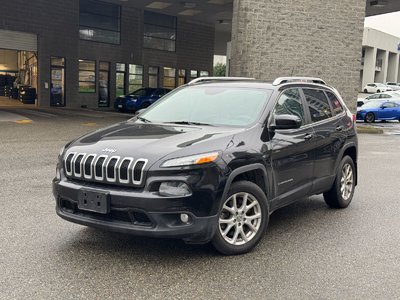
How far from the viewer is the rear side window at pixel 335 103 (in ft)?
A: 22.2

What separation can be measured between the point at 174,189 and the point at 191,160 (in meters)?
0.30

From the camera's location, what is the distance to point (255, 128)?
16.6ft

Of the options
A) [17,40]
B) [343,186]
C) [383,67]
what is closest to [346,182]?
[343,186]

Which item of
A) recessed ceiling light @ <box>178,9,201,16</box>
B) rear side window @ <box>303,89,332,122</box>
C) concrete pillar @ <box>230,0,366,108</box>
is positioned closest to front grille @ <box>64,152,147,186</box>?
rear side window @ <box>303,89,332,122</box>

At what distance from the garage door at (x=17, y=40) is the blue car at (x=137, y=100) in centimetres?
567

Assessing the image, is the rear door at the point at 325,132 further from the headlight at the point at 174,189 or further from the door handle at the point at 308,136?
the headlight at the point at 174,189

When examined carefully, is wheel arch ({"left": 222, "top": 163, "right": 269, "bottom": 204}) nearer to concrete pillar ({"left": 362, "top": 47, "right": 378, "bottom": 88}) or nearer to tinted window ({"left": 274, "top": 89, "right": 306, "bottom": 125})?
tinted window ({"left": 274, "top": 89, "right": 306, "bottom": 125})

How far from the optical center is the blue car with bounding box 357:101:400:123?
26.4 m

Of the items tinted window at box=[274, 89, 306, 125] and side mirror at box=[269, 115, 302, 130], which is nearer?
side mirror at box=[269, 115, 302, 130]

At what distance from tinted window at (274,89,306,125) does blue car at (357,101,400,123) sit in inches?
858

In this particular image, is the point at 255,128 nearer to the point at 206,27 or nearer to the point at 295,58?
the point at 295,58

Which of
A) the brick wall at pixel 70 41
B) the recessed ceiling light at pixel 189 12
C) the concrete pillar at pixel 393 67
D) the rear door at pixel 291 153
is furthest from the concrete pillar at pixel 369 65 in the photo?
the rear door at pixel 291 153

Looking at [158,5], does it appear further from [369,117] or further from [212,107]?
[212,107]

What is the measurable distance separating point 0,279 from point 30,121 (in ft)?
51.3
